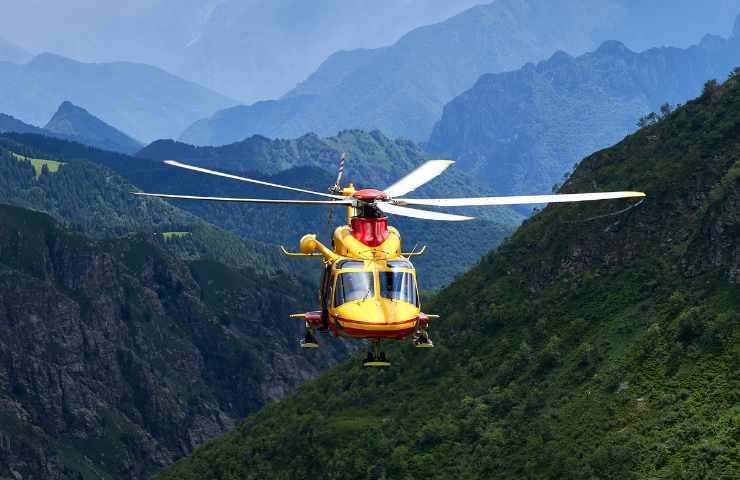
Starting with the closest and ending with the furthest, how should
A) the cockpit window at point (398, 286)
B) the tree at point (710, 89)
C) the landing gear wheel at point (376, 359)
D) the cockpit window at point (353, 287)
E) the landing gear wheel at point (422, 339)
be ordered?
the cockpit window at point (398, 286) → the cockpit window at point (353, 287) → the landing gear wheel at point (376, 359) → the landing gear wheel at point (422, 339) → the tree at point (710, 89)

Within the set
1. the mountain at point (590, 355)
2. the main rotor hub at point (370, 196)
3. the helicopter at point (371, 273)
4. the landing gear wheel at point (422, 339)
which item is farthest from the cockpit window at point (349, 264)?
the mountain at point (590, 355)

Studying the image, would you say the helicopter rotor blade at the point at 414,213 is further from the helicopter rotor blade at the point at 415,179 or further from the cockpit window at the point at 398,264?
the cockpit window at the point at 398,264

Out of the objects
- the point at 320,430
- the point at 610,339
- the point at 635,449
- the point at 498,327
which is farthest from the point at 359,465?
the point at 635,449

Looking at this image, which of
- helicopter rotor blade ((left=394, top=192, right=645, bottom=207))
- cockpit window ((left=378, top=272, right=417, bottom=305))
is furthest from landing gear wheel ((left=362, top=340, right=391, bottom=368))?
helicopter rotor blade ((left=394, top=192, right=645, bottom=207))

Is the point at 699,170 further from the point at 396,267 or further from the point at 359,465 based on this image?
the point at 396,267

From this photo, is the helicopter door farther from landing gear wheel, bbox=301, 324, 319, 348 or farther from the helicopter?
landing gear wheel, bbox=301, 324, 319, 348

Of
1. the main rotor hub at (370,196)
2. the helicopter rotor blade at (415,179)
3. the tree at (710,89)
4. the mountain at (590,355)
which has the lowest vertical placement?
the mountain at (590,355)

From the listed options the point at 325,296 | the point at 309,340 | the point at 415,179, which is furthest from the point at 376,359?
the point at 415,179
